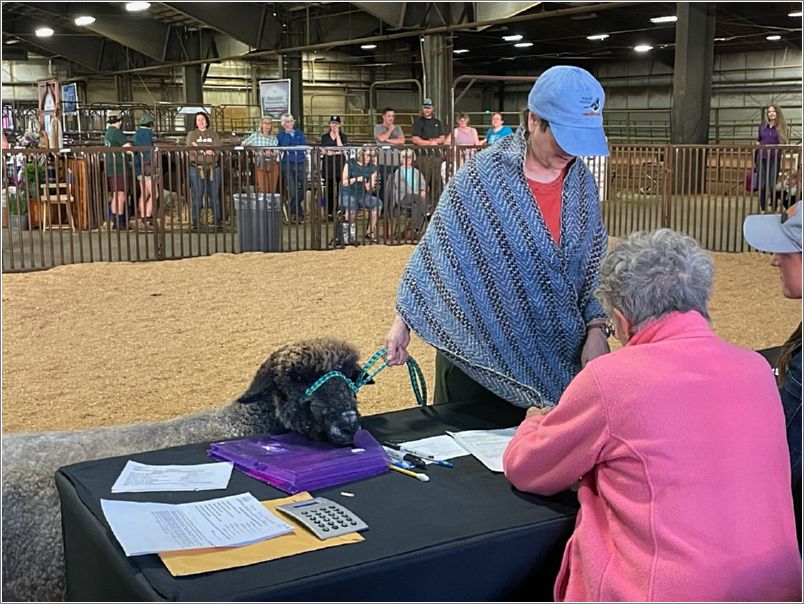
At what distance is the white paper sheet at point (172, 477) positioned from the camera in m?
2.03

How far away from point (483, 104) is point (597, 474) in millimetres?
35491

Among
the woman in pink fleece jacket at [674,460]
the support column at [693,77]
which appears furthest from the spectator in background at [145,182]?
the support column at [693,77]

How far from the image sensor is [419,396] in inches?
109

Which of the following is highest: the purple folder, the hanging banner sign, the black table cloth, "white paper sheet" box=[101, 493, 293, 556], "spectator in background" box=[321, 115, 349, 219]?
the hanging banner sign

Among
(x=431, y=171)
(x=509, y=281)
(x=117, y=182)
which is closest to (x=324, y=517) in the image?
(x=509, y=281)

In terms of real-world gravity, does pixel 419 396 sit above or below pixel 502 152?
below

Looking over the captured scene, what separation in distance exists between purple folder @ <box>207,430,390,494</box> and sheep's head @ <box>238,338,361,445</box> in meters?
0.04

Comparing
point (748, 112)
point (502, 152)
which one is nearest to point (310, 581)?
point (502, 152)

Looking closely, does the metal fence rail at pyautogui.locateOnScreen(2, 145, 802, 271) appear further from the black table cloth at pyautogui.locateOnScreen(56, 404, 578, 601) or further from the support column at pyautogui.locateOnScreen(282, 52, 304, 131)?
→ the support column at pyautogui.locateOnScreen(282, 52, 304, 131)

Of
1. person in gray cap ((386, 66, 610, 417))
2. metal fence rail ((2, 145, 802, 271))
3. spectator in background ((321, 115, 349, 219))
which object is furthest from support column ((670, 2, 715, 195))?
person in gray cap ((386, 66, 610, 417))

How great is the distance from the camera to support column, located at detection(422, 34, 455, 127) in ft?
59.4

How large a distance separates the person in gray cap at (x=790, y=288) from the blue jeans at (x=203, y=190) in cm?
932

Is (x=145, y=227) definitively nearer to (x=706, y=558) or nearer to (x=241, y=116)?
(x=706, y=558)

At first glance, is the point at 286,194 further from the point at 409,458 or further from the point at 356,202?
the point at 409,458
